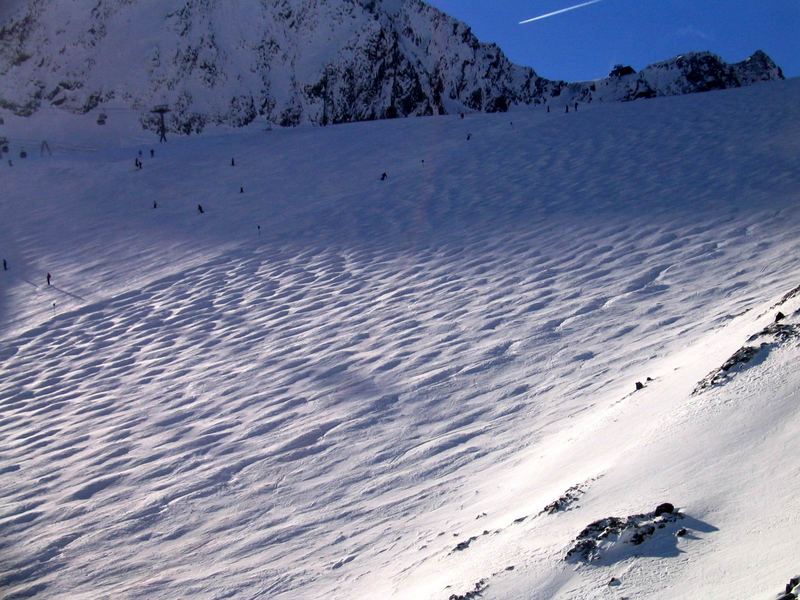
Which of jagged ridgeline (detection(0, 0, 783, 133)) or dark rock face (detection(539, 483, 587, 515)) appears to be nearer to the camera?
dark rock face (detection(539, 483, 587, 515))

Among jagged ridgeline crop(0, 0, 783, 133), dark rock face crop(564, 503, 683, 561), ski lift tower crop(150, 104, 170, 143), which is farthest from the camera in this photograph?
jagged ridgeline crop(0, 0, 783, 133)

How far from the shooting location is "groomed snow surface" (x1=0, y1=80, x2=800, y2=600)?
13.9ft

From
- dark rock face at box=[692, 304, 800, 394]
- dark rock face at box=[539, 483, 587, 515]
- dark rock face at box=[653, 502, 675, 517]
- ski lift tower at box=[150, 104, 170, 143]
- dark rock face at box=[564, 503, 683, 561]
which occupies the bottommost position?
dark rock face at box=[539, 483, 587, 515]

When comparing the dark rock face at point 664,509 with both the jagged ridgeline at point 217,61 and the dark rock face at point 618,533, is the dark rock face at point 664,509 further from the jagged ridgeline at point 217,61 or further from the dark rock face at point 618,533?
the jagged ridgeline at point 217,61

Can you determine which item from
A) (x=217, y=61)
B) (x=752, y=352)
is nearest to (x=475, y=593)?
(x=752, y=352)

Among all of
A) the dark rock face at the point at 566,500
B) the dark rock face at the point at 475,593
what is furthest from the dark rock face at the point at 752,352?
the dark rock face at the point at 475,593

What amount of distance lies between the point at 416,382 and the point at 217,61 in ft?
117

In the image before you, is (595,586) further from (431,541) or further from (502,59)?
(502,59)

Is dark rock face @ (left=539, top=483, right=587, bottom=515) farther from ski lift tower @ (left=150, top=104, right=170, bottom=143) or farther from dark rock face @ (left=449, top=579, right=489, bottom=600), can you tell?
ski lift tower @ (left=150, top=104, right=170, bottom=143)

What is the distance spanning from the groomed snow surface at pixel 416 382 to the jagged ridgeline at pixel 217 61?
20.3 m

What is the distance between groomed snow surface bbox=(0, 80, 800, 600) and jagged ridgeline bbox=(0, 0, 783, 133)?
20.3 m

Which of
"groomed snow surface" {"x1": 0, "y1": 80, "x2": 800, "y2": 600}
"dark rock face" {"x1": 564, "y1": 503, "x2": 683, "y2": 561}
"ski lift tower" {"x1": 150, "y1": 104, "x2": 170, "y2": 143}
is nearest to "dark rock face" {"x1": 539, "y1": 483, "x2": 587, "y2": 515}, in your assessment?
"groomed snow surface" {"x1": 0, "y1": 80, "x2": 800, "y2": 600}

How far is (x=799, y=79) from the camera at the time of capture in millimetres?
26078

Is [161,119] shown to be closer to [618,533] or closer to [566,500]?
[566,500]
